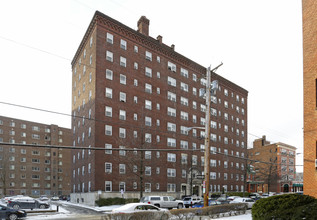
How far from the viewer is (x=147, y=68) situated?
52312 millimetres

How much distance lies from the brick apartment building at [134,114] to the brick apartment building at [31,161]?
41142 mm

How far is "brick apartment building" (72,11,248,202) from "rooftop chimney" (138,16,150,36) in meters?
0.19

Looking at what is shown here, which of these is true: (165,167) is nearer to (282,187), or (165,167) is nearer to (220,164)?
(220,164)

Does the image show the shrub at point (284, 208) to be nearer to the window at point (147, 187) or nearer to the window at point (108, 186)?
the window at point (108, 186)

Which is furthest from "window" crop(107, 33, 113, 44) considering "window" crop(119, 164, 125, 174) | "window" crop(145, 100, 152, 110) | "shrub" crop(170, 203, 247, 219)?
"shrub" crop(170, 203, 247, 219)

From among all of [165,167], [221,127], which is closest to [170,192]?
[165,167]

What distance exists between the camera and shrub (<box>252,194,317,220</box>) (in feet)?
38.7

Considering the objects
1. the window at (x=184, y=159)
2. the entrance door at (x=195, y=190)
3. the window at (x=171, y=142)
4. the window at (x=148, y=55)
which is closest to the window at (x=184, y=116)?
the window at (x=171, y=142)

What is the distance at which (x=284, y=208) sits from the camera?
41.7ft

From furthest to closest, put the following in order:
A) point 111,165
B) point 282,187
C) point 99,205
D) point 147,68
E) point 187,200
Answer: point 282,187
point 147,68
point 111,165
point 99,205
point 187,200

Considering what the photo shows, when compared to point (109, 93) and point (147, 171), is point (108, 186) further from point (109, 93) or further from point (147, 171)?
point (109, 93)

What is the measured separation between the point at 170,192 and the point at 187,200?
1658 cm

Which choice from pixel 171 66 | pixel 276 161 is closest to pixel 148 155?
pixel 171 66

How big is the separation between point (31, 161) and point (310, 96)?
3556 inches
